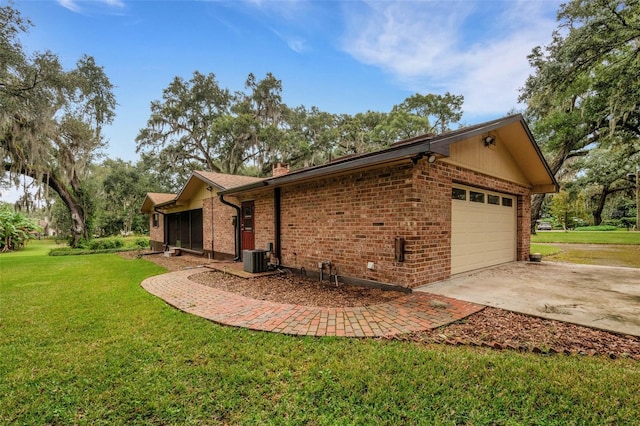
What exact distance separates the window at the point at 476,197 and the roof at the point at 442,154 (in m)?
1.39

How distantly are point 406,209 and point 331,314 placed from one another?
2238 mm

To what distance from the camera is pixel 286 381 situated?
7.95 feet

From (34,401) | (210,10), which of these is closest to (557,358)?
(34,401)

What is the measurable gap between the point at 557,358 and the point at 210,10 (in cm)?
1155

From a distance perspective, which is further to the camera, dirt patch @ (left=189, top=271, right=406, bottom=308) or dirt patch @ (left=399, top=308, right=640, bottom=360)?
dirt patch @ (left=189, top=271, right=406, bottom=308)

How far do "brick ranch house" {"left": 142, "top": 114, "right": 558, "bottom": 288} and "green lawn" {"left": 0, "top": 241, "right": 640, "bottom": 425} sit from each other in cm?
250

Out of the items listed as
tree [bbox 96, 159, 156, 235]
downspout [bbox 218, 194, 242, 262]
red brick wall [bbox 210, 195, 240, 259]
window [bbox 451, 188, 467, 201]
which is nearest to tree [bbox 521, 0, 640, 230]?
window [bbox 451, 188, 467, 201]

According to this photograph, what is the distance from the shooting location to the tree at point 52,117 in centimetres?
1066

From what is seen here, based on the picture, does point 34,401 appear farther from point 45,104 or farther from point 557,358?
point 45,104

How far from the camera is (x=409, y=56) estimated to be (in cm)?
1054

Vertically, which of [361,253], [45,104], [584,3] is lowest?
[361,253]

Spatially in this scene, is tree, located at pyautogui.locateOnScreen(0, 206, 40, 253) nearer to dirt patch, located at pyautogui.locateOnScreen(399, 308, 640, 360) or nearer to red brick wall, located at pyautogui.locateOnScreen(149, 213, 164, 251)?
red brick wall, located at pyautogui.locateOnScreen(149, 213, 164, 251)

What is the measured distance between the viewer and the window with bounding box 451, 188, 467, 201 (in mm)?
6090

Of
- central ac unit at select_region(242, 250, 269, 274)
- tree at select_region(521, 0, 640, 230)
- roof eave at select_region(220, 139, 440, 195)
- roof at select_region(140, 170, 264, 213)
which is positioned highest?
tree at select_region(521, 0, 640, 230)
